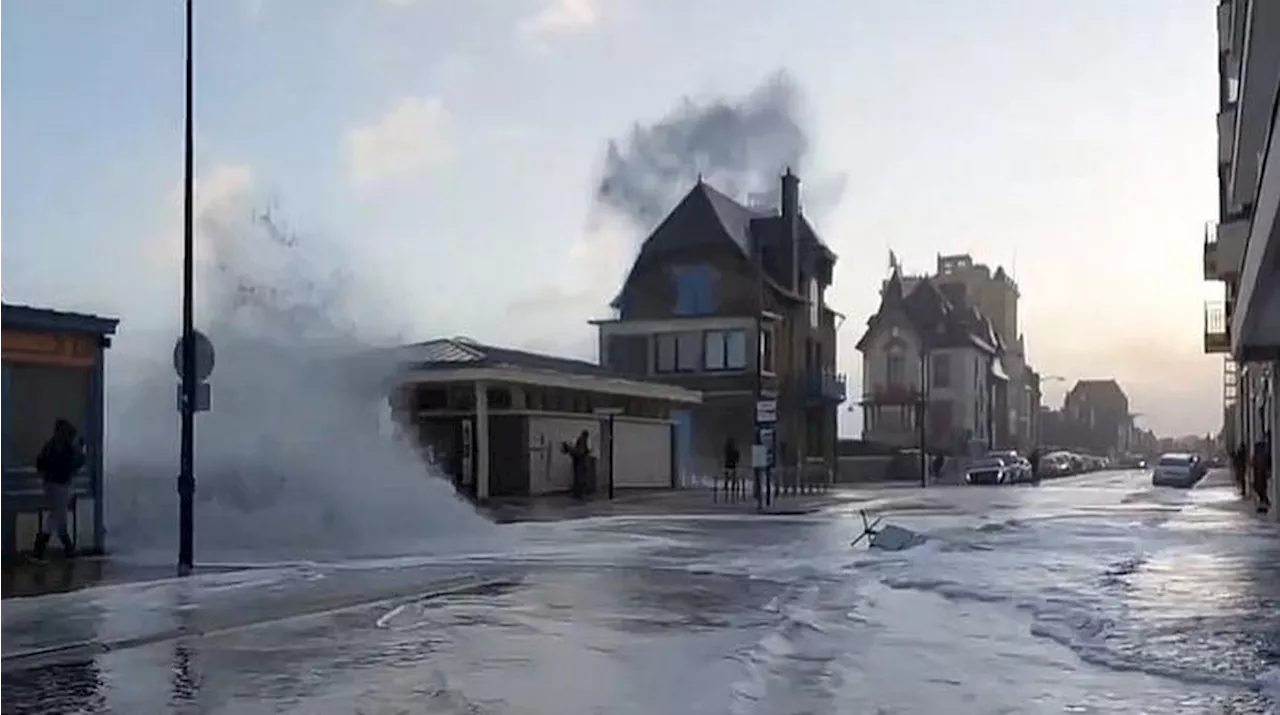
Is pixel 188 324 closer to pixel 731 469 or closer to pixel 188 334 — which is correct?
pixel 188 334

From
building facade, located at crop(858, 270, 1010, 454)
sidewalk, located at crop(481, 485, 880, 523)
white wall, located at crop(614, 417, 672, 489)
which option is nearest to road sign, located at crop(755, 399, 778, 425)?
sidewalk, located at crop(481, 485, 880, 523)

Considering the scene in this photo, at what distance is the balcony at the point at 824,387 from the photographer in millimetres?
70500

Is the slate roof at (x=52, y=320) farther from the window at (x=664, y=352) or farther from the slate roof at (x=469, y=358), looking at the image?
the window at (x=664, y=352)

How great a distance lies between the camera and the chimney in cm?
6969

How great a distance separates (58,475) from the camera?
2111cm

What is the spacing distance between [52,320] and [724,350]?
46.0 metres

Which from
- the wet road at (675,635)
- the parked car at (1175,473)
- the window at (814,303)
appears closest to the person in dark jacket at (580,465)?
the wet road at (675,635)

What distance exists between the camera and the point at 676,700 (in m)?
10.6

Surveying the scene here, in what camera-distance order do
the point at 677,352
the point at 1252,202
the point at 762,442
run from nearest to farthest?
the point at 1252,202 → the point at 762,442 → the point at 677,352

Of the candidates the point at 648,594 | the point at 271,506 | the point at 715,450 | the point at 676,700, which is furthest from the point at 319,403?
the point at 715,450

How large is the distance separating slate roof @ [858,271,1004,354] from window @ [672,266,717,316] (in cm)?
3562

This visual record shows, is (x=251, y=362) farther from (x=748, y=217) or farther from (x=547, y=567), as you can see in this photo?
(x=748, y=217)

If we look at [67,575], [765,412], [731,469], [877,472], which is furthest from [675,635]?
[877,472]

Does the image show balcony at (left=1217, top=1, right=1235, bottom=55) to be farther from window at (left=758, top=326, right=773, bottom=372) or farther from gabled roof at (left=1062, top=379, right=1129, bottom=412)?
gabled roof at (left=1062, top=379, right=1129, bottom=412)
